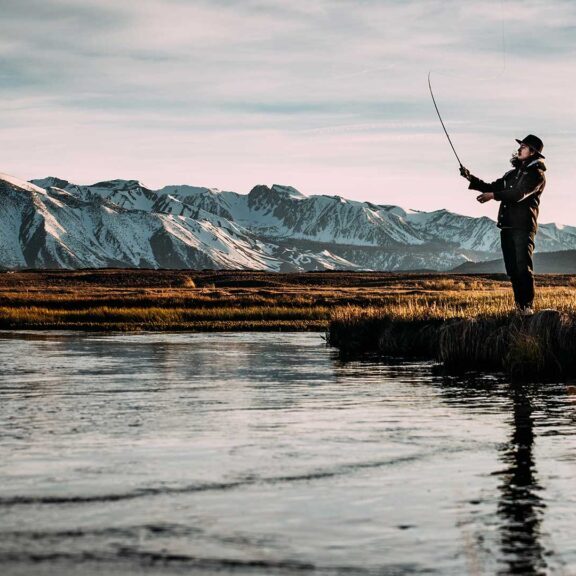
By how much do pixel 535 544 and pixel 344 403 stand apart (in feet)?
33.7

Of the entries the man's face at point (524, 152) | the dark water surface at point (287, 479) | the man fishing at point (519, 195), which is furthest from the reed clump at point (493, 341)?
the man's face at point (524, 152)

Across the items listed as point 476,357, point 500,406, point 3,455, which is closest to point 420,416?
point 500,406

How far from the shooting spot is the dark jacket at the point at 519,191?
22.6 m

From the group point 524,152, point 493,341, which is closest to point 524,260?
point 524,152

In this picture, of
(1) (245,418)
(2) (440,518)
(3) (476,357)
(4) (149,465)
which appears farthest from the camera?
(3) (476,357)

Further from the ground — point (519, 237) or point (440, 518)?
point (519, 237)

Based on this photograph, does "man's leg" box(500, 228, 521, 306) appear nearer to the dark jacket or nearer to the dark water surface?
the dark jacket

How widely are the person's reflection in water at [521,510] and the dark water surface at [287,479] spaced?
0.03 meters

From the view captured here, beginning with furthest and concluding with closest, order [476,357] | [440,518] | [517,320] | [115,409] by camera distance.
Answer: [476,357], [517,320], [115,409], [440,518]

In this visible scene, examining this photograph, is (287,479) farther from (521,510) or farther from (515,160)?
(515,160)

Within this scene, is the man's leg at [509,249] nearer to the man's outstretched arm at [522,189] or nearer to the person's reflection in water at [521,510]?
the man's outstretched arm at [522,189]

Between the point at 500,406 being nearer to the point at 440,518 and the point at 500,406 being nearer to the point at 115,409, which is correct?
the point at 115,409

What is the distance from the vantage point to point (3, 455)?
12.7m

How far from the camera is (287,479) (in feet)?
37.1
